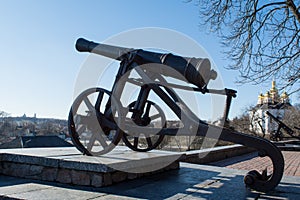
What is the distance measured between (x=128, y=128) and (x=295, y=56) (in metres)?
7.67

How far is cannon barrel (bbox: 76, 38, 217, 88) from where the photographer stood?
3.84 m

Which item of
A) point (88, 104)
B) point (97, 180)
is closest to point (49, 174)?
point (97, 180)

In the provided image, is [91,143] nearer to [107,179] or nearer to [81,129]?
[81,129]

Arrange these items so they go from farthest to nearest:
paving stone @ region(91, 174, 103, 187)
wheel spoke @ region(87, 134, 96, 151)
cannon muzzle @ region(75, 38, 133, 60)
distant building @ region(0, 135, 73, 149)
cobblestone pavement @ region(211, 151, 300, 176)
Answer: distant building @ region(0, 135, 73, 149), cobblestone pavement @ region(211, 151, 300, 176), cannon muzzle @ region(75, 38, 133, 60), wheel spoke @ region(87, 134, 96, 151), paving stone @ region(91, 174, 103, 187)

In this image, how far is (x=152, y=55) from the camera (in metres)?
4.19

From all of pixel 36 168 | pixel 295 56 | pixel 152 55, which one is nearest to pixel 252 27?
pixel 295 56

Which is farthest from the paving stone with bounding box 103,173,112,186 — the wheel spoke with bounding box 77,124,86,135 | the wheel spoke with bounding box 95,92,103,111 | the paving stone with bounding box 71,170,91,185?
the wheel spoke with bounding box 95,92,103,111

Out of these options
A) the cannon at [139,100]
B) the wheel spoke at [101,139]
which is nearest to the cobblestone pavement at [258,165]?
the cannon at [139,100]

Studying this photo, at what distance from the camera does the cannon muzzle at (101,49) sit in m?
4.36

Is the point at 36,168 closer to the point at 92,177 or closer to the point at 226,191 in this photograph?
the point at 92,177

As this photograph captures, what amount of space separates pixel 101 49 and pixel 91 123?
3.72 ft

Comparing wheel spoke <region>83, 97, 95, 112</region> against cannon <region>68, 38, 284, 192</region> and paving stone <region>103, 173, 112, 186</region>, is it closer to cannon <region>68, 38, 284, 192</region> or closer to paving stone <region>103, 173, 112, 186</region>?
cannon <region>68, 38, 284, 192</region>

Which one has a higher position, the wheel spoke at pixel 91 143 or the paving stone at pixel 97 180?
the wheel spoke at pixel 91 143

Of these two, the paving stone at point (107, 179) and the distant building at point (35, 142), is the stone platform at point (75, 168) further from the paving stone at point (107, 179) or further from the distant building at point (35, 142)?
the distant building at point (35, 142)
